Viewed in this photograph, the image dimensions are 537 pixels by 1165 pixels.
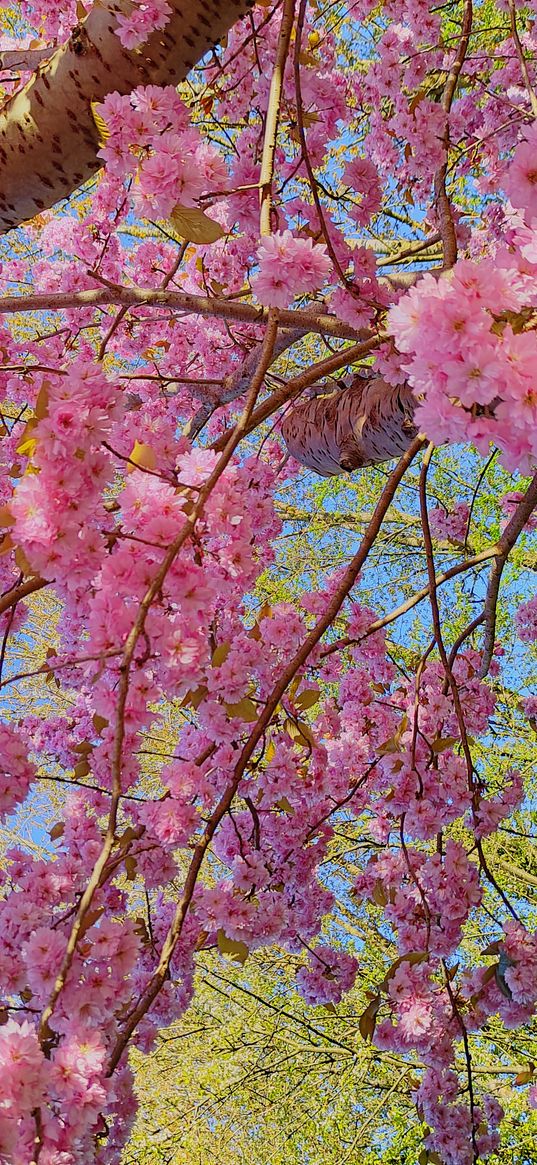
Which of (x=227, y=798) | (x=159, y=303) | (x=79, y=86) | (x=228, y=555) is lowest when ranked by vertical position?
(x=227, y=798)

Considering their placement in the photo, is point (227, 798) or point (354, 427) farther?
point (354, 427)

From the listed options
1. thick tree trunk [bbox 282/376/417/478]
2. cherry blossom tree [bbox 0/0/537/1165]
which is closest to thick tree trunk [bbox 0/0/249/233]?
cherry blossom tree [bbox 0/0/537/1165]

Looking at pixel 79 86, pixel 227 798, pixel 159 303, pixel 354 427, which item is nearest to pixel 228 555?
pixel 227 798

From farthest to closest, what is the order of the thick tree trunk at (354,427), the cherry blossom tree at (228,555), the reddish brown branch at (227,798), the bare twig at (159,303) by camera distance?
the thick tree trunk at (354,427), the bare twig at (159,303), the reddish brown branch at (227,798), the cherry blossom tree at (228,555)

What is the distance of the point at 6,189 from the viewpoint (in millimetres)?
1997

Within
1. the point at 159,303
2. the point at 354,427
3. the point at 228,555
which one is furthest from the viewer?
the point at 354,427

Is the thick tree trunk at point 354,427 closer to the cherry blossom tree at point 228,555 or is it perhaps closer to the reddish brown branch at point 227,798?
the cherry blossom tree at point 228,555

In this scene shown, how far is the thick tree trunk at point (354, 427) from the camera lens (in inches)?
96.4

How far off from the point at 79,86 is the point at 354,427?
3.88 ft

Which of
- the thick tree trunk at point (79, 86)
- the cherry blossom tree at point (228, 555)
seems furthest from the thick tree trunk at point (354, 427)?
the thick tree trunk at point (79, 86)

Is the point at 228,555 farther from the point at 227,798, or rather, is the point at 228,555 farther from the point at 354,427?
the point at 354,427

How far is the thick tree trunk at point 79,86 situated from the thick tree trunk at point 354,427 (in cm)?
97

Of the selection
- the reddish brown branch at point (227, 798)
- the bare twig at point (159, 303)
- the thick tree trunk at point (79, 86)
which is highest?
the thick tree trunk at point (79, 86)

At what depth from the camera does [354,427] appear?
2611 millimetres
